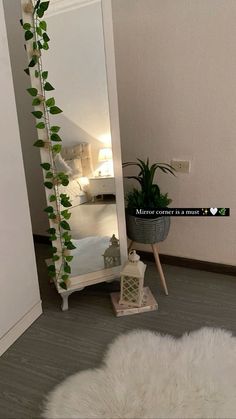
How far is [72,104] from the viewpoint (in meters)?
1.64

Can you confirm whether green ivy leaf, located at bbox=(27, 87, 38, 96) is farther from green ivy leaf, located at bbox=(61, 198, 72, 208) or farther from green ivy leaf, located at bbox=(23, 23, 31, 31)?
green ivy leaf, located at bbox=(61, 198, 72, 208)

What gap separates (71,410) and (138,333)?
1.68ft

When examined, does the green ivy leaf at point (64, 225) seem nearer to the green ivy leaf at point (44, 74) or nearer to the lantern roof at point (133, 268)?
the lantern roof at point (133, 268)

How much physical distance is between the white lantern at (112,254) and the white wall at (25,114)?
3.31 feet

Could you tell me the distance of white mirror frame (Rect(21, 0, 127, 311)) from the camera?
1583mm

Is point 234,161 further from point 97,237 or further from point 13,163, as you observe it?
point 13,163

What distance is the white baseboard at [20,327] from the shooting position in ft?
5.31

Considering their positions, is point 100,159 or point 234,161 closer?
point 100,159

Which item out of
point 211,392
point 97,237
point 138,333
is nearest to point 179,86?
point 97,237

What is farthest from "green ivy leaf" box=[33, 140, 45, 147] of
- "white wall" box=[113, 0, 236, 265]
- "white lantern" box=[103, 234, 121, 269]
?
"white wall" box=[113, 0, 236, 265]

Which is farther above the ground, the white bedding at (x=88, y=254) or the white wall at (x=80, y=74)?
the white wall at (x=80, y=74)

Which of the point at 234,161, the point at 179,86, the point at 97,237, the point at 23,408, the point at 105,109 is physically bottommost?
the point at 23,408

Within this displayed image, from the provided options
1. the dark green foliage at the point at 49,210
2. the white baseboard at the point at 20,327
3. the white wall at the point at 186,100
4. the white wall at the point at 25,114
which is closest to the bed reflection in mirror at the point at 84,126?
the dark green foliage at the point at 49,210

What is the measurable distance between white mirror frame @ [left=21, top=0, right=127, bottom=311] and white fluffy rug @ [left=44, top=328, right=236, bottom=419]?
42 cm
